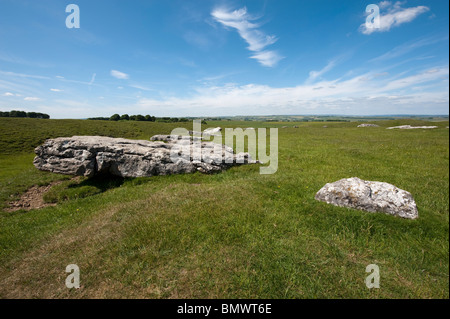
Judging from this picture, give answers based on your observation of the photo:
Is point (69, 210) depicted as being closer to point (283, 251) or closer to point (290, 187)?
point (283, 251)

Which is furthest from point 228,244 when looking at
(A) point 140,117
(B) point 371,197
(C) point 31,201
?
(A) point 140,117

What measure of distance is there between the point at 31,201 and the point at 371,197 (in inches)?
726

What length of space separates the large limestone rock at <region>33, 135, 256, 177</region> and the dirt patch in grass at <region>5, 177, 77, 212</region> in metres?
1.51

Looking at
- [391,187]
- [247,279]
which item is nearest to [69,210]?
[247,279]

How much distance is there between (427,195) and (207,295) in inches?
389

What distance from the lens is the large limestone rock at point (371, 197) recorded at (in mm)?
6457

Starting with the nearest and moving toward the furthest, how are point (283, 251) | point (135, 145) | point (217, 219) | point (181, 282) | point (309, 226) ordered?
1. point (181, 282)
2. point (283, 251)
3. point (309, 226)
4. point (217, 219)
5. point (135, 145)

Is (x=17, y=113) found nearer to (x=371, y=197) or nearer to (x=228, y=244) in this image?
(x=228, y=244)

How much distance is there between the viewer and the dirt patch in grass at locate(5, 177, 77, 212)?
33.2 feet

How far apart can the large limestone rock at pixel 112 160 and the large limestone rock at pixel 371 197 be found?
780 centimetres

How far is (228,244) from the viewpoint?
19.3 feet

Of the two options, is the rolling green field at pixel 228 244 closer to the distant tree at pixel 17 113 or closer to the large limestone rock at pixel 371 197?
the large limestone rock at pixel 371 197

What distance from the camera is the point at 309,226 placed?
21.5 ft

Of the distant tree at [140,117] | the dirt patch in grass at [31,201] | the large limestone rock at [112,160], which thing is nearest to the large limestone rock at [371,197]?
the large limestone rock at [112,160]
